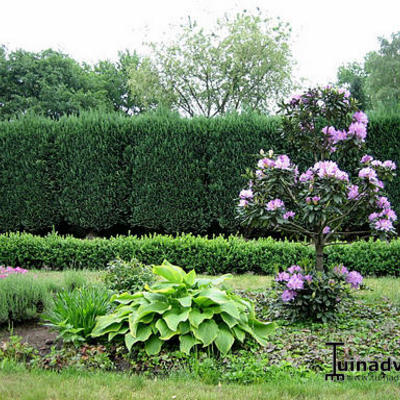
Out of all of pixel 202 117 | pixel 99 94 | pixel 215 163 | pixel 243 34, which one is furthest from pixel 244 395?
pixel 99 94

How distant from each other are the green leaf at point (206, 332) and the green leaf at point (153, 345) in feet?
1.08

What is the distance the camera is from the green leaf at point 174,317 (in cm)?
374

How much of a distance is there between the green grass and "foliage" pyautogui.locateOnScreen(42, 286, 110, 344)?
2.13 feet

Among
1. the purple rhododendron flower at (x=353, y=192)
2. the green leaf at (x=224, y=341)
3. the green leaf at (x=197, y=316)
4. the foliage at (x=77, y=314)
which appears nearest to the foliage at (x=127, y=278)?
the foliage at (x=77, y=314)

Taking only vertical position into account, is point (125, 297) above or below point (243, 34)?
below

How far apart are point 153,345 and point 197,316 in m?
0.45

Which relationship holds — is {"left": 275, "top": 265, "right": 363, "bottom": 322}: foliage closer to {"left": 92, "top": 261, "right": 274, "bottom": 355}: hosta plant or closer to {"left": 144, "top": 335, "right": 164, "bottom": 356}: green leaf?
{"left": 92, "top": 261, "right": 274, "bottom": 355}: hosta plant

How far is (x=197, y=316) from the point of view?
12.6 feet

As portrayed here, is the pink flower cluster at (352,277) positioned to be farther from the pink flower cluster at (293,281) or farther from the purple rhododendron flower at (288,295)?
the purple rhododendron flower at (288,295)

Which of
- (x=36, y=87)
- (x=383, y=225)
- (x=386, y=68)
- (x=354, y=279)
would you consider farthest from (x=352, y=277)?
(x=386, y=68)

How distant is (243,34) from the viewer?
66.8 feet

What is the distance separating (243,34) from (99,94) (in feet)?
38.4

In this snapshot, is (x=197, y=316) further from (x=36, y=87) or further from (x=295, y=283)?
(x=36, y=87)

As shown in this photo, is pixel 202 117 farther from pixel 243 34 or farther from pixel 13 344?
→ pixel 243 34
